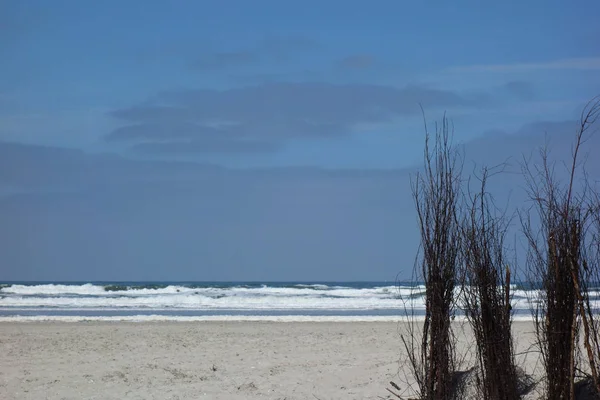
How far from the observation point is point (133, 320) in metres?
21.6

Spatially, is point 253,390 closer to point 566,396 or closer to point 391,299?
point 566,396

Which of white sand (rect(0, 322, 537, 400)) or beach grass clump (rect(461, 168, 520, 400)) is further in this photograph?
white sand (rect(0, 322, 537, 400))

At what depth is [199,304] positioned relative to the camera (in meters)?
32.7

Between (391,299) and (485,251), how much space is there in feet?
96.4

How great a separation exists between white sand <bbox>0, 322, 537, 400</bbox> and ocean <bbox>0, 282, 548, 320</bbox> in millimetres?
6401

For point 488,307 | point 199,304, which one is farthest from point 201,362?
point 199,304

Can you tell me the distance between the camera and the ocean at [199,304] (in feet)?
82.2

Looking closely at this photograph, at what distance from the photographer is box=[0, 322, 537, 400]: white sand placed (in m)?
10.0

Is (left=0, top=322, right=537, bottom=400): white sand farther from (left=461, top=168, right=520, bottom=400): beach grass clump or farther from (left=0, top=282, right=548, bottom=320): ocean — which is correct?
(left=0, top=282, right=548, bottom=320): ocean

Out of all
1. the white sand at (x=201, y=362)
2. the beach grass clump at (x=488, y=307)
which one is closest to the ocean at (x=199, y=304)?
the white sand at (x=201, y=362)

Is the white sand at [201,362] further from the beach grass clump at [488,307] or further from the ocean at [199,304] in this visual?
the ocean at [199,304]

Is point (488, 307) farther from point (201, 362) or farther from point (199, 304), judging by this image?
point (199, 304)

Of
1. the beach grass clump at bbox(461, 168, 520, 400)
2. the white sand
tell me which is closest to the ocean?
the white sand

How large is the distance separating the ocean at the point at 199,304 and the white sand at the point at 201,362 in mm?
6401
